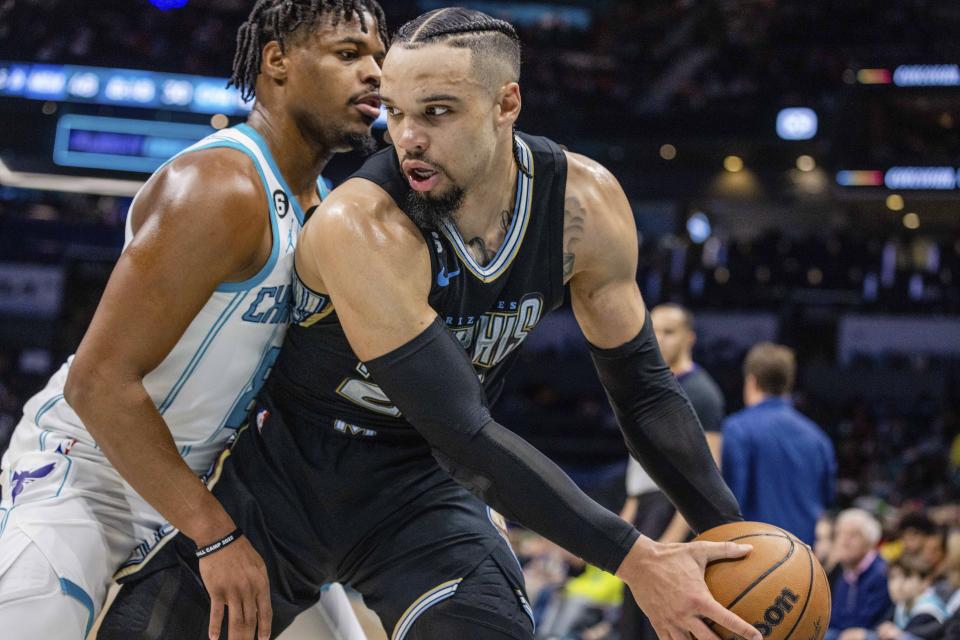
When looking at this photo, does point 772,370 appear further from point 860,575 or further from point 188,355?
point 188,355

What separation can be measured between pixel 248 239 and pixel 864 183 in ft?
36.7

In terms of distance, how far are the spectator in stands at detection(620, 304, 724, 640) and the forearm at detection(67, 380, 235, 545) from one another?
3036 mm

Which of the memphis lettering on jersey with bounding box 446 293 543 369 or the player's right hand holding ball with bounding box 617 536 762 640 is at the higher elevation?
the memphis lettering on jersey with bounding box 446 293 543 369

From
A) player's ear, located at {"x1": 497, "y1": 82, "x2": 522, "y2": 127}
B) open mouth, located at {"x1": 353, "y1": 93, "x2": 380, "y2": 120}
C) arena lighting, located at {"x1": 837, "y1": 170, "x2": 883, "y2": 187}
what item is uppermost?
player's ear, located at {"x1": 497, "y1": 82, "x2": 522, "y2": 127}

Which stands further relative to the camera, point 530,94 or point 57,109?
point 530,94

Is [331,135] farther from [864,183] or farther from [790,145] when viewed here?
[790,145]

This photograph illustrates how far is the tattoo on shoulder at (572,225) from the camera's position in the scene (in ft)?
8.57

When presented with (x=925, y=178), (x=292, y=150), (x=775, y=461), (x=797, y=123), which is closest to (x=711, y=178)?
(x=797, y=123)

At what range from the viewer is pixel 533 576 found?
888 cm

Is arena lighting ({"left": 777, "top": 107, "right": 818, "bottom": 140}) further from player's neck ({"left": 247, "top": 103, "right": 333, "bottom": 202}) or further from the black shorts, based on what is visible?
the black shorts

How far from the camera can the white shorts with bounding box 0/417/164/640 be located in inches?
92.6

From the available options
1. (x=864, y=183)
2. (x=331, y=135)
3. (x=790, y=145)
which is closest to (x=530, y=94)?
(x=790, y=145)

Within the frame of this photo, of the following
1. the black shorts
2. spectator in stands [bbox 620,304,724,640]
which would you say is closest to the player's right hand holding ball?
the black shorts

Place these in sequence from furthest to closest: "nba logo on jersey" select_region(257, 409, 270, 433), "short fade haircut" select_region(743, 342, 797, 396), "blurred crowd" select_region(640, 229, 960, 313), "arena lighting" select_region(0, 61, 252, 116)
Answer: "blurred crowd" select_region(640, 229, 960, 313) < "arena lighting" select_region(0, 61, 252, 116) < "short fade haircut" select_region(743, 342, 797, 396) < "nba logo on jersey" select_region(257, 409, 270, 433)
